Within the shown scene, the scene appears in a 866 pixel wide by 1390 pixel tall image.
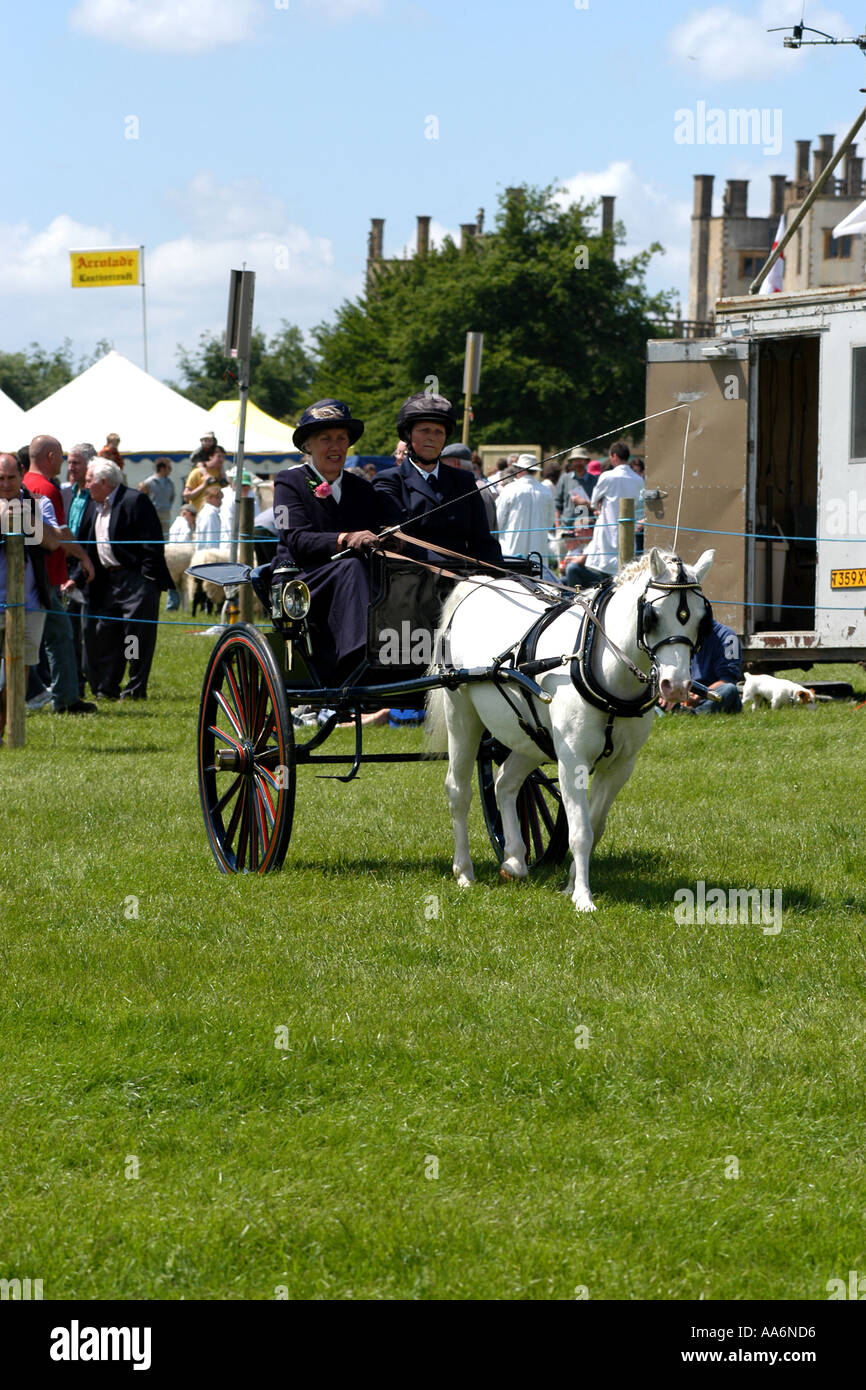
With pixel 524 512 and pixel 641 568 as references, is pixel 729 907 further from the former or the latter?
pixel 524 512

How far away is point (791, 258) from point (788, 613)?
7562 cm

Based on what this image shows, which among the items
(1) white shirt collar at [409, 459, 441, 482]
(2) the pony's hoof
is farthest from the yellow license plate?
(2) the pony's hoof

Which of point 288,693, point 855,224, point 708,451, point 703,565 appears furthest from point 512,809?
point 855,224

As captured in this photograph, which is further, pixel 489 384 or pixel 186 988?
pixel 489 384

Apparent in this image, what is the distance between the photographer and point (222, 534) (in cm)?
2358

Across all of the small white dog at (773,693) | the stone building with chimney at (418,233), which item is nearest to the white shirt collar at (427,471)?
the small white dog at (773,693)

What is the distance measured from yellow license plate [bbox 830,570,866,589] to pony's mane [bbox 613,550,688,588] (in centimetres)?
818

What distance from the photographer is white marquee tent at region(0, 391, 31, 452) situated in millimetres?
29500

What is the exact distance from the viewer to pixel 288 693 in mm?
8141

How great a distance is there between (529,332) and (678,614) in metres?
61.3

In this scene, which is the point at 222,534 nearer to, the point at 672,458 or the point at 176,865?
the point at 672,458

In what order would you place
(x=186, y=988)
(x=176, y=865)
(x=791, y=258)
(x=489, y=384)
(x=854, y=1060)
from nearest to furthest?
(x=854, y=1060)
(x=186, y=988)
(x=176, y=865)
(x=489, y=384)
(x=791, y=258)

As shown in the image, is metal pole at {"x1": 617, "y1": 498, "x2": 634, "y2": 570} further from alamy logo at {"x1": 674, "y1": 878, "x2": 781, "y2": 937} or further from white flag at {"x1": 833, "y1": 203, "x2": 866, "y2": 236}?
alamy logo at {"x1": 674, "y1": 878, "x2": 781, "y2": 937}

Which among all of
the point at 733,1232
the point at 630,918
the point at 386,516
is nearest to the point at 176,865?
the point at 386,516
